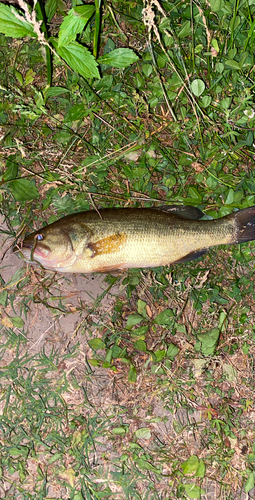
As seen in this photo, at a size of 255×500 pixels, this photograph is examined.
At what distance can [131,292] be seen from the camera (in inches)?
145

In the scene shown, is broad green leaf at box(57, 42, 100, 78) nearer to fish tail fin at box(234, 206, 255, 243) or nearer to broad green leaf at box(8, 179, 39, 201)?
broad green leaf at box(8, 179, 39, 201)

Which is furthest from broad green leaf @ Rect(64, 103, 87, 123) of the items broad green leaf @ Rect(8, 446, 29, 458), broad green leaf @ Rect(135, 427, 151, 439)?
broad green leaf @ Rect(8, 446, 29, 458)

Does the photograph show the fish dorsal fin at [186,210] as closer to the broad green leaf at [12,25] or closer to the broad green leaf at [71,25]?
the broad green leaf at [71,25]

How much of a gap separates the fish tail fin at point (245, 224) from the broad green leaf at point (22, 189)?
81.1 inches

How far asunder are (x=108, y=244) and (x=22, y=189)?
45.5 inches

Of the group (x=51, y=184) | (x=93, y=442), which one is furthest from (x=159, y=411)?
(x=51, y=184)

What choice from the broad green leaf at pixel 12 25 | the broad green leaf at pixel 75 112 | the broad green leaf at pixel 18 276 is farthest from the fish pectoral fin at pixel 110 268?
the broad green leaf at pixel 12 25

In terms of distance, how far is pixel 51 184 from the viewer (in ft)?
11.8

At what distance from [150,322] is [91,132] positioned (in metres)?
2.09

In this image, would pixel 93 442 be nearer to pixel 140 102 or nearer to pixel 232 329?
pixel 232 329

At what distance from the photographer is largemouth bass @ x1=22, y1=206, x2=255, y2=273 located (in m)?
3.16

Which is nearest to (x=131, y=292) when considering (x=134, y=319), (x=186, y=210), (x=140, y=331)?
(x=134, y=319)

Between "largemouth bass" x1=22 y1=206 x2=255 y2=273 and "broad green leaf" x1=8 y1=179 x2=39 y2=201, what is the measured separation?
0.56 metres

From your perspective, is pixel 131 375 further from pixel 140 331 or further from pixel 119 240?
→ pixel 119 240
